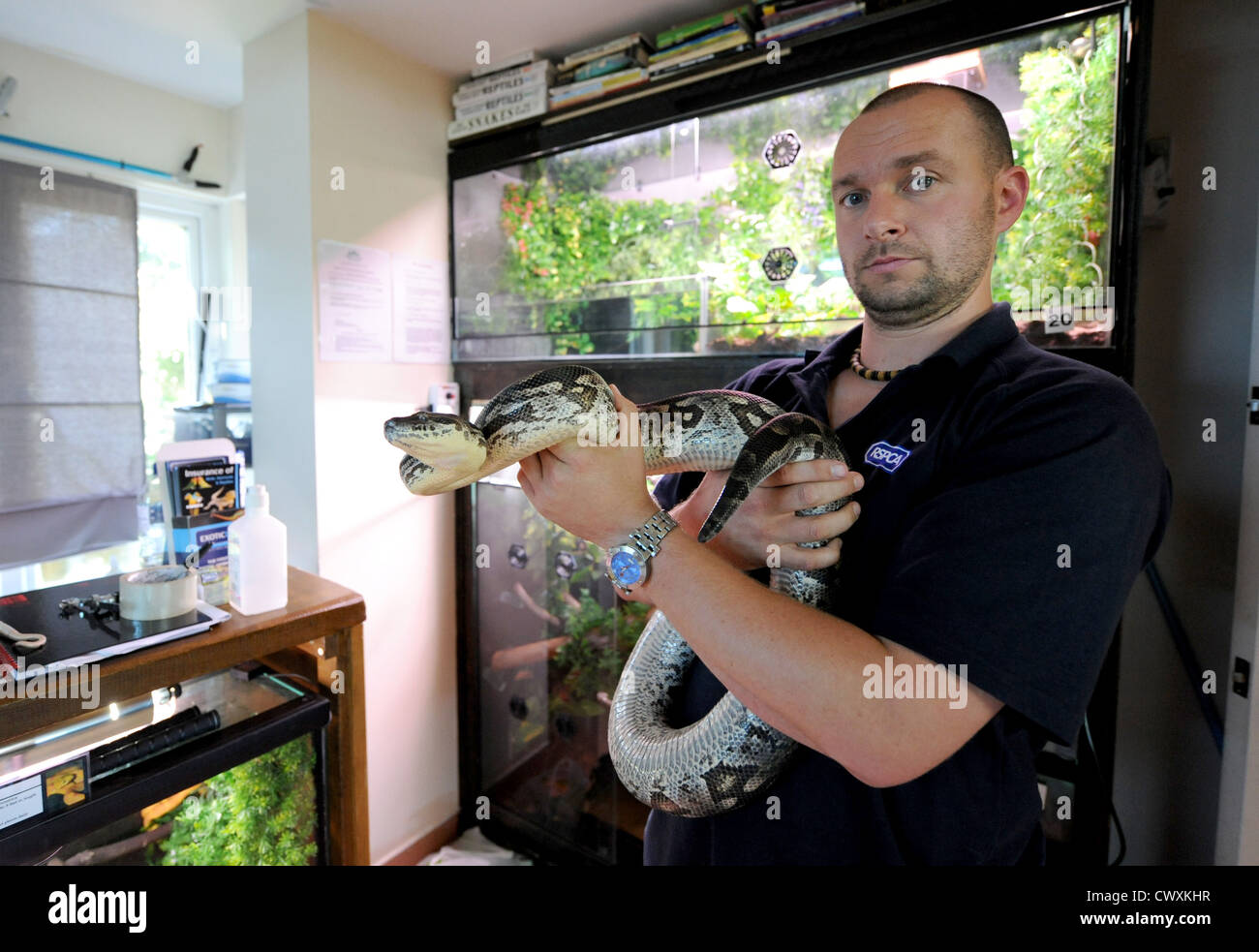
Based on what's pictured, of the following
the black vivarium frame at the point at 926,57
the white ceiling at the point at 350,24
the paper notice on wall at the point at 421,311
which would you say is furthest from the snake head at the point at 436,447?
the white ceiling at the point at 350,24

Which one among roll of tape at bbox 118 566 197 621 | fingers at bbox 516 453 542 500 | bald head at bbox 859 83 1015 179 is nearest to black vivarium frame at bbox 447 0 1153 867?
bald head at bbox 859 83 1015 179

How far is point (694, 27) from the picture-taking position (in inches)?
80.5

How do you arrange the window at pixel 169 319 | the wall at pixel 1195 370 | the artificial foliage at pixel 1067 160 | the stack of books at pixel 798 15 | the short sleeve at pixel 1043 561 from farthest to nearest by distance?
1. the window at pixel 169 319
2. the stack of books at pixel 798 15
3. the wall at pixel 1195 370
4. the artificial foliage at pixel 1067 160
5. the short sleeve at pixel 1043 561

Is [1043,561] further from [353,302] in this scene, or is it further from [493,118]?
[493,118]

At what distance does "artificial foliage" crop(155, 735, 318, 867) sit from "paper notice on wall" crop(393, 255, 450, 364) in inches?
61.2

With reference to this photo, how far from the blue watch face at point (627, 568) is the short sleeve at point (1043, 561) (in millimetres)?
316

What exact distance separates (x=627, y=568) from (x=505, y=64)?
242 cm

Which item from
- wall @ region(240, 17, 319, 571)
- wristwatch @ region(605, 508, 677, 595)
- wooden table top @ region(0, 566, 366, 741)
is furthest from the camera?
wall @ region(240, 17, 319, 571)

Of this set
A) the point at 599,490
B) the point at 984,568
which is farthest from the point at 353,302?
the point at 984,568

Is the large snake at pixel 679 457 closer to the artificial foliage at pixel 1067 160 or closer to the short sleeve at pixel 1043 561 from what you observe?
the short sleeve at pixel 1043 561

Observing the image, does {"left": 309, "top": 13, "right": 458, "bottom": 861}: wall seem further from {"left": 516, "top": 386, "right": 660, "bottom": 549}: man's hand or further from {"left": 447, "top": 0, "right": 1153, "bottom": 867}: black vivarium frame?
{"left": 516, "top": 386, "right": 660, "bottom": 549}: man's hand

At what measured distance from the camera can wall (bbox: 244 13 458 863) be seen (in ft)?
7.49

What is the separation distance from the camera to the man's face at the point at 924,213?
102 centimetres
